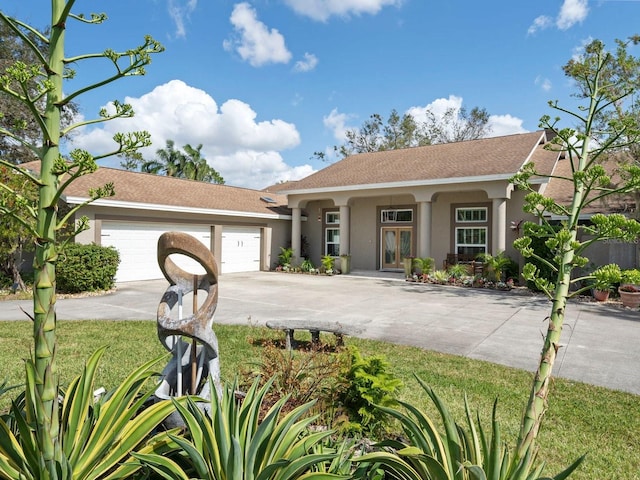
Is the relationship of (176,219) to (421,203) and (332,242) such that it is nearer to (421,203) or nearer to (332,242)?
(332,242)

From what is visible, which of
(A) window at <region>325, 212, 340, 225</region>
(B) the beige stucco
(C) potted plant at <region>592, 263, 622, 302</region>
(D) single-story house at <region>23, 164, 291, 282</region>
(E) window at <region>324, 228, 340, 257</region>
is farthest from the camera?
(A) window at <region>325, 212, 340, 225</region>

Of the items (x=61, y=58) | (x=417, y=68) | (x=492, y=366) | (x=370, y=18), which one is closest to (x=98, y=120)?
(x=61, y=58)

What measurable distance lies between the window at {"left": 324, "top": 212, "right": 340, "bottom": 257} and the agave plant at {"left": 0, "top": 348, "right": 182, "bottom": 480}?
20.2 meters

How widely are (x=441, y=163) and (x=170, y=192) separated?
13.6 metres

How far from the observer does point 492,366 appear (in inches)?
235

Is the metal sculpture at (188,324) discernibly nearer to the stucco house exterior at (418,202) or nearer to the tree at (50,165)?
the tree at (50,165)

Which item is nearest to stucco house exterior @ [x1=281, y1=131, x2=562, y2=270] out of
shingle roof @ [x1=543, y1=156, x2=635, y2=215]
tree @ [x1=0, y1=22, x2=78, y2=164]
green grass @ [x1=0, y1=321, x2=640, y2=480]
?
shingle roof @ [x1=543, y1=156, x2=635, y2=215]

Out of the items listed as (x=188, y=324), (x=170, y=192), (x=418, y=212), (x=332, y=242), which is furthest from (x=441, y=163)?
(x=188, y=324)

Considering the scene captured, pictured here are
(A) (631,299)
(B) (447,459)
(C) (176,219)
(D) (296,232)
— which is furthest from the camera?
(D) (296,232)

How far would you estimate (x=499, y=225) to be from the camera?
16.4 meters

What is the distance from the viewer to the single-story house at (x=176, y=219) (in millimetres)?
15250

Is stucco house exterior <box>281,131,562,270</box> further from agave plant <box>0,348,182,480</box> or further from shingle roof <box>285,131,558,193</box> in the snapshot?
agave plant <box>0,348,182,480</box>

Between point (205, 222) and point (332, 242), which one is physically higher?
point (205, 222)

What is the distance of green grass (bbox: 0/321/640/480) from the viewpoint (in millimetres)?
3662
